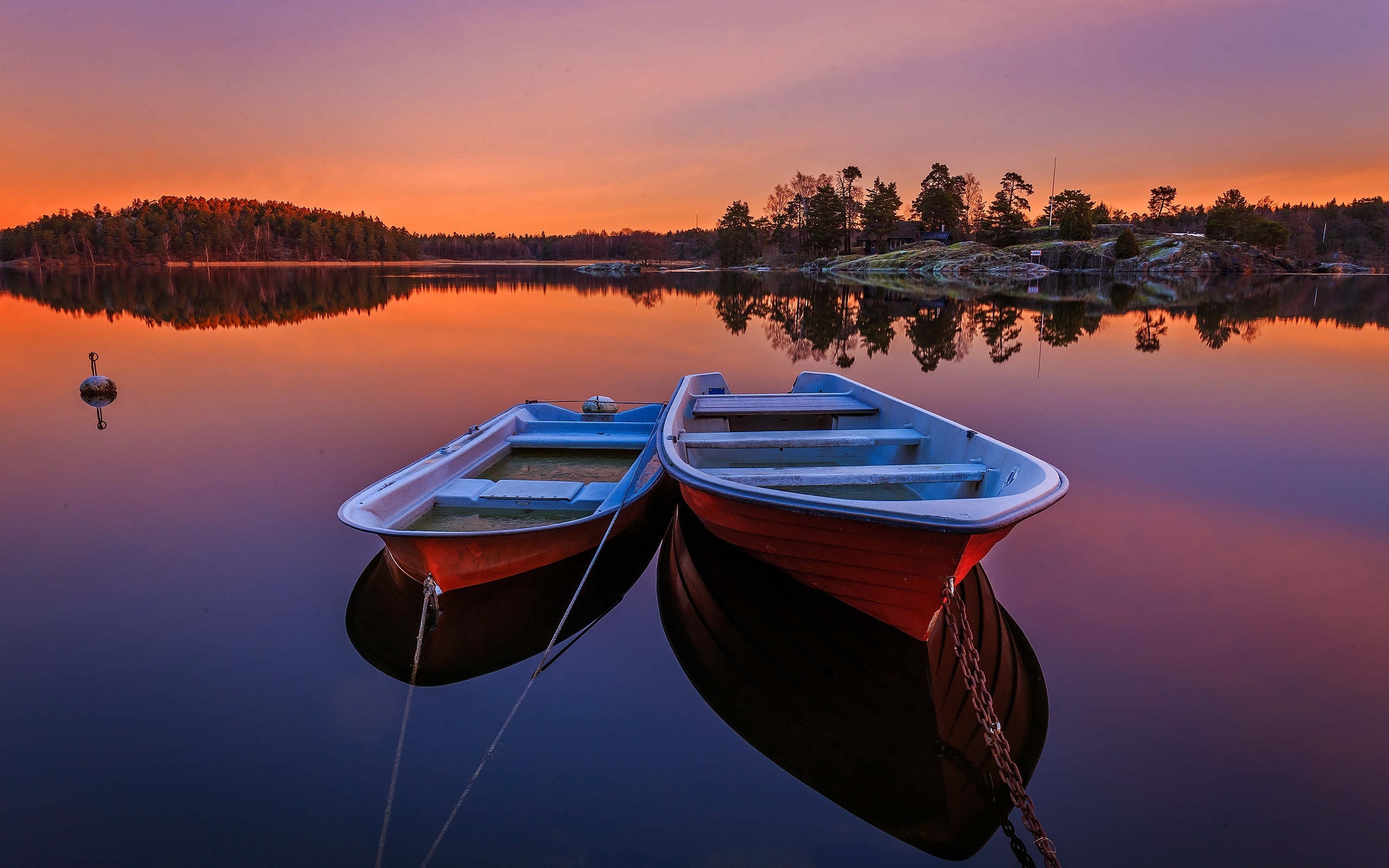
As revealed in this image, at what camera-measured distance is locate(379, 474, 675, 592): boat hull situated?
16.1 ft

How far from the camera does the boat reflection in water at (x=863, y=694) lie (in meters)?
3.60

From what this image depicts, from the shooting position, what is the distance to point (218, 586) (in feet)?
19.1

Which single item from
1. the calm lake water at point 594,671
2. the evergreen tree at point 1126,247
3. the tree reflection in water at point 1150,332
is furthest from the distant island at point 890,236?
the calm lake water at point 594,671

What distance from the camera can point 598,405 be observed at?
396 inches

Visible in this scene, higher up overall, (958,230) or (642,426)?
(958,230)

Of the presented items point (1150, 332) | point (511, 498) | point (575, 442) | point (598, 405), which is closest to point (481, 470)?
point (575, 442)

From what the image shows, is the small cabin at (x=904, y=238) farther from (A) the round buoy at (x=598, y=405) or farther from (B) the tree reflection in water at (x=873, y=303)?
(A) the round buoy at (x=598, y=405)

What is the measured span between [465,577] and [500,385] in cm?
1162

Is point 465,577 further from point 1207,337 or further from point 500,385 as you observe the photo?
point 1207,337

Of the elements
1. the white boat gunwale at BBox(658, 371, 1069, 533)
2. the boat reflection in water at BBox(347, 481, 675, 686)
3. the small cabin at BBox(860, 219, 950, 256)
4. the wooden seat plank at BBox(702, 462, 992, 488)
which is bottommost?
the boat reflection in water at BBox(347, 481, 675, 686)

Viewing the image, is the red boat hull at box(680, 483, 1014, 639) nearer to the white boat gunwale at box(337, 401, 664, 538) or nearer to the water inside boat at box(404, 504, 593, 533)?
the white boat gunwale at box(337, 401, 664, 538)

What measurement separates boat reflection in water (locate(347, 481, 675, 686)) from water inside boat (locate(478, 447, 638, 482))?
1.39 m

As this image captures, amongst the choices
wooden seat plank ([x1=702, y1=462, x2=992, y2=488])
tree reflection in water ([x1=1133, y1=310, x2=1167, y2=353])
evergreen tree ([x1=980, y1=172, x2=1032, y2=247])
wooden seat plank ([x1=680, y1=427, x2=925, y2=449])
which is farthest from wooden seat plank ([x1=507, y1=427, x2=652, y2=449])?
evergreen tree ([x1=980, y1=172, x2=1032, y2=247])

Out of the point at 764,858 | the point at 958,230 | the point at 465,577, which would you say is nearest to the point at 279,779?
the point at 465,577
